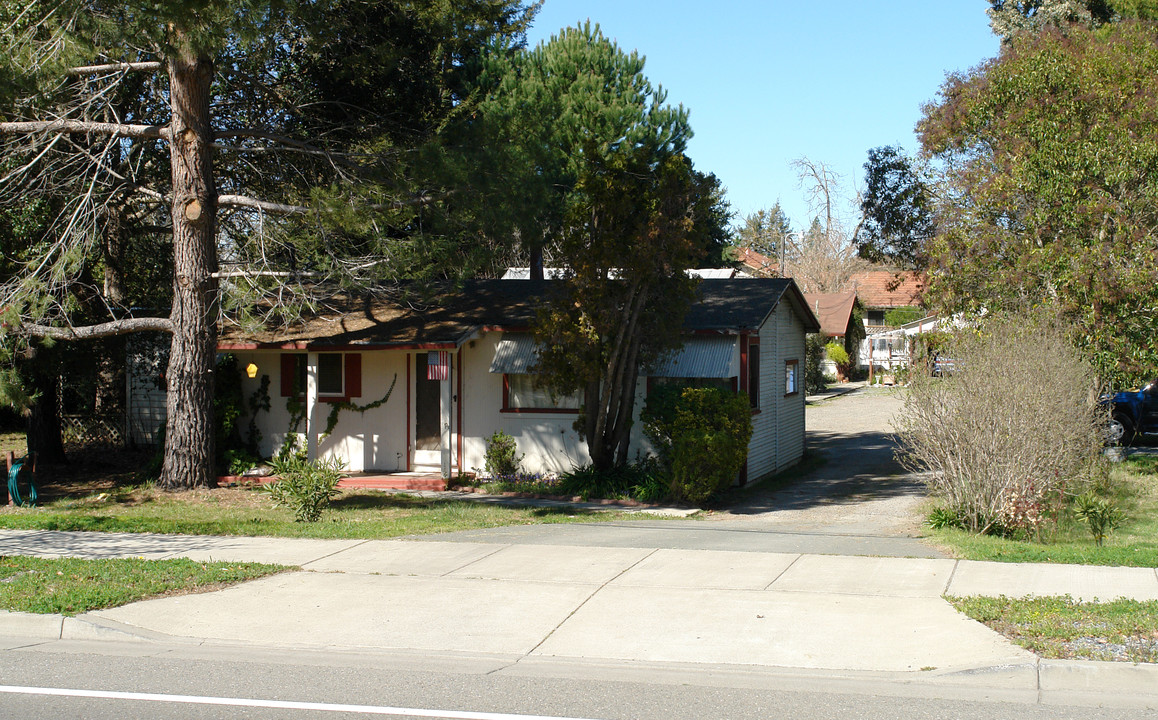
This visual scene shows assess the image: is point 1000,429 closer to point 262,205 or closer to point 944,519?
point 944,519

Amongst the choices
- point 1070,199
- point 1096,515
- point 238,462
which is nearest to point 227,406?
point 238,462

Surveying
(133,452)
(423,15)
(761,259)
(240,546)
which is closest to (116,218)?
(133,452)

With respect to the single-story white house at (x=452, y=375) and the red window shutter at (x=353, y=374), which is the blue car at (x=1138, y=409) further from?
the red window shutter at (x=353, y=374)

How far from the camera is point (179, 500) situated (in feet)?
49.2

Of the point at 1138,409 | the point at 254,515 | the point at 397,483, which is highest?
the point at 1138,409

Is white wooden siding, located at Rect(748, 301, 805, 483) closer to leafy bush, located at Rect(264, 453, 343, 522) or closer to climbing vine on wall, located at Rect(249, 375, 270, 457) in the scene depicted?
leafy bush, located at Rect(264, 453, 343, 522)

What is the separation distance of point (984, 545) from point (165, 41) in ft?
38.4

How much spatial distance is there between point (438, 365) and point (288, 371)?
3793mm

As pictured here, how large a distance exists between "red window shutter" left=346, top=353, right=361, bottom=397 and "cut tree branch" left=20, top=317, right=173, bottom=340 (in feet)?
11.6

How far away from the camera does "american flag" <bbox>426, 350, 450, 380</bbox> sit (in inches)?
650

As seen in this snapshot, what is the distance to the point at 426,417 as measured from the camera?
18016 mm

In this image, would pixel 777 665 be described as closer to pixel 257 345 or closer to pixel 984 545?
pixel 984 545

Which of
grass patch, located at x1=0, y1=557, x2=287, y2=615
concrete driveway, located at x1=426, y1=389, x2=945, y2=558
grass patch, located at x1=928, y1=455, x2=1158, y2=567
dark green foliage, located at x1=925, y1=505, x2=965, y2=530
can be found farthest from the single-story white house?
grass patch, located at x1=0, y1=557, x2=287, y2=615

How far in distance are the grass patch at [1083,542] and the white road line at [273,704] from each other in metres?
6.18
